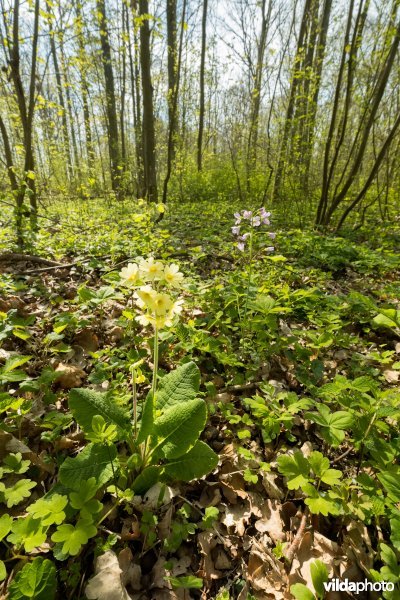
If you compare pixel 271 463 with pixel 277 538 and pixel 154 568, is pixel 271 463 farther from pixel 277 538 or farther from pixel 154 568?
pixel 154 568

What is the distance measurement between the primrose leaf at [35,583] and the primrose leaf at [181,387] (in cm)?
69

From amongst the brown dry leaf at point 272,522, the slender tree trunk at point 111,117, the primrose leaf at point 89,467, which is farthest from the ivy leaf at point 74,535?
the slender tree trunk at point 111,117

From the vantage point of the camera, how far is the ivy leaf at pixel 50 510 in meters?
1.05

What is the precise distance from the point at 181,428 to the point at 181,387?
23cm

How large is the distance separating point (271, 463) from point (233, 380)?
0.57 metres

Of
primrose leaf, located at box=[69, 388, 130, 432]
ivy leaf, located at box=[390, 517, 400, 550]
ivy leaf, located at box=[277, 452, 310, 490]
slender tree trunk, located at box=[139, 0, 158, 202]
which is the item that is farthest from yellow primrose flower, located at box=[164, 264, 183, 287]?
slender tree trunk, located at box=[139, 0, 158, 202]

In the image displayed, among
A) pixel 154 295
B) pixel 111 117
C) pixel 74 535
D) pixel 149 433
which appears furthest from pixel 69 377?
pixel 111 117

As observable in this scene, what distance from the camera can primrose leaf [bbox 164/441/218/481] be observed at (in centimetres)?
131

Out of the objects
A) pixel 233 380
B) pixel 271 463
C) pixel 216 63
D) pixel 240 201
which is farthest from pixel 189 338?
pixel 216 63

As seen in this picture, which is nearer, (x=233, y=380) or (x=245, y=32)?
(x=233, y=380)

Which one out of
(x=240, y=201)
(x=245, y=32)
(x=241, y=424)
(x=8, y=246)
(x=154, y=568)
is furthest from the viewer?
(x=240, y=201)

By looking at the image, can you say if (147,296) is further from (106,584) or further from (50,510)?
A: (106,584)

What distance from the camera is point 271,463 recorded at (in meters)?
1.57

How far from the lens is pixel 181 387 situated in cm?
151
